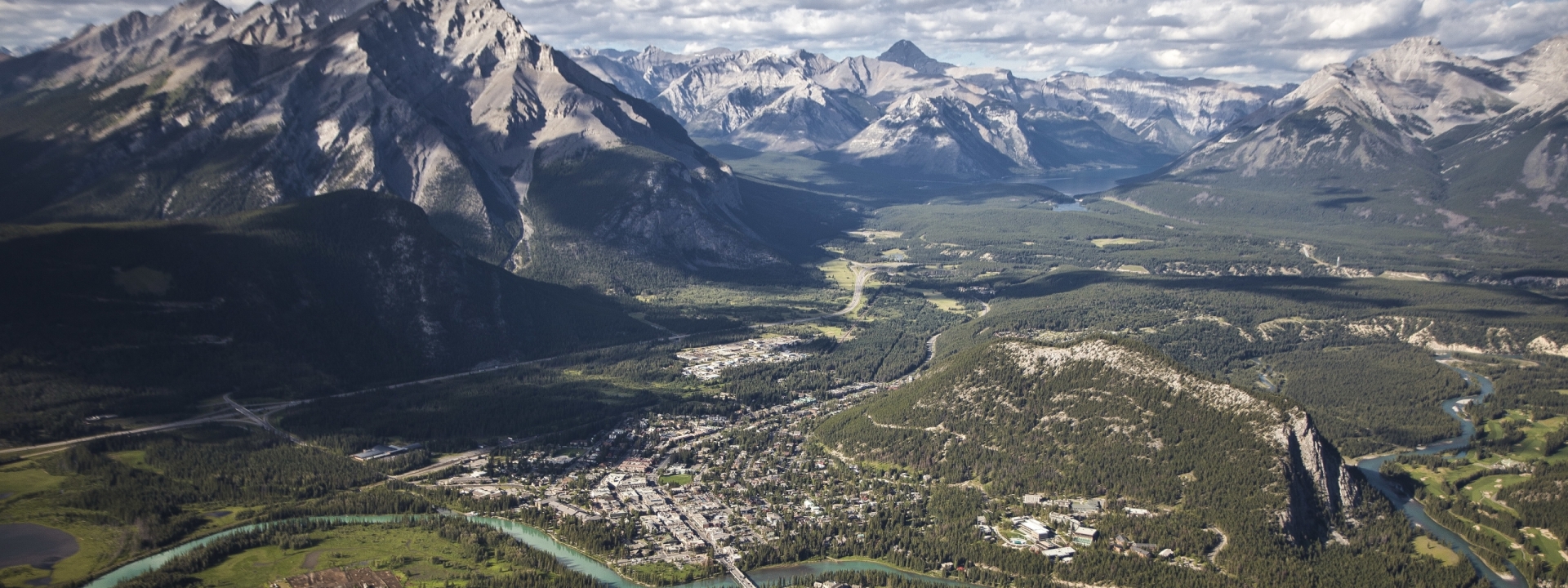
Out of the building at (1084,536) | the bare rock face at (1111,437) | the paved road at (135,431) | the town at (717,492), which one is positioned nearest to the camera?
the building at (1084,536)

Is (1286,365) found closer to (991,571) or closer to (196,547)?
(991,571)

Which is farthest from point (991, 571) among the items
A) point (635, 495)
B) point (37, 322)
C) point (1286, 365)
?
point (37, 322)

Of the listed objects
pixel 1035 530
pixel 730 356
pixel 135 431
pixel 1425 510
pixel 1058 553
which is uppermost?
pixel 135 431

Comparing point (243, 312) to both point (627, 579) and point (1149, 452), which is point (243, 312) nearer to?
point (627, 579)

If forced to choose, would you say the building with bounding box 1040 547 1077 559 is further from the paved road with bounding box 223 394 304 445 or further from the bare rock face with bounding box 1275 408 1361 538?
the paved road with bounding box 223 394 304 445

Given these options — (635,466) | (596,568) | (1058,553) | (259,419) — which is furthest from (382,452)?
(1058,553)

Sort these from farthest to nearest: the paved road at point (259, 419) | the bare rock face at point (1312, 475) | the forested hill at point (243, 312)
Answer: the forested hill at point (243, 312) < the paved road at point (259, 419) < the bare rock face at point (1312, 475)

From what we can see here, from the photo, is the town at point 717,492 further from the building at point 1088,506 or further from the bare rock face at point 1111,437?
the bare rock face at point 1111,437

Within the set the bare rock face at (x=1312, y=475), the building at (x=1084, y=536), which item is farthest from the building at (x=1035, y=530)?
the bare rock face at (x=1312, y=475)
